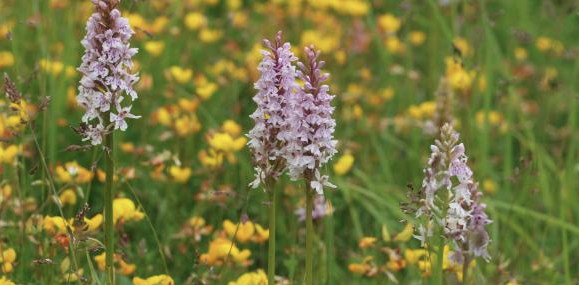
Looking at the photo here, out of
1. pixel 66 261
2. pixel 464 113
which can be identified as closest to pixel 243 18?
pixel 464 113

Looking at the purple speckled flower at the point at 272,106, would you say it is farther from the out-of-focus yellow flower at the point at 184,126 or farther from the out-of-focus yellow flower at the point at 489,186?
the out-of-focus yellow flower at the point at 489,186

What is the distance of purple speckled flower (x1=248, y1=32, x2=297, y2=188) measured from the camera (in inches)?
75.2

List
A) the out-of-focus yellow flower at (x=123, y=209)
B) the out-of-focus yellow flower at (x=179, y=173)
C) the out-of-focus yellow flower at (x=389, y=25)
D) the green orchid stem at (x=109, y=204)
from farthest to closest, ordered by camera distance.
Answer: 1. the out-of-focus yellow flower at (x=389, y=25)
2. the out-of-focus yellow flower at (x=179, y=173)
3. the out-of-focus yellow flower at (x=123, y=209)
4. the green orchid stem at (x=109, y=204)

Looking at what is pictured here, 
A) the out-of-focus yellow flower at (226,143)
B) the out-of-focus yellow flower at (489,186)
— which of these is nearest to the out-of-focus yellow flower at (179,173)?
the out-of-focus yellow flower at (226,143)

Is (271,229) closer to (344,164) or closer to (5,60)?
(344,164)

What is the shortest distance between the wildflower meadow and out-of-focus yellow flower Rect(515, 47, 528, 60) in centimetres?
3

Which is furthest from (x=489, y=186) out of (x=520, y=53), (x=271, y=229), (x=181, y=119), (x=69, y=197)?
(x=271, y=229)

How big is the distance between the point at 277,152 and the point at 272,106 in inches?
4.2

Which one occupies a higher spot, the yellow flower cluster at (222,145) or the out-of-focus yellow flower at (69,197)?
the yellow flower cluster at (222,145)

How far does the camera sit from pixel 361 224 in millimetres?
3697

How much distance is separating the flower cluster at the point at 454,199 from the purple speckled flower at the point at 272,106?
1.04ft

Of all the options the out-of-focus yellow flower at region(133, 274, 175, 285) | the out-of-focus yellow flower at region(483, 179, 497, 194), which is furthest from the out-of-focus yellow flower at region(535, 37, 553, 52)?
the out-of-focus yellow flower at region(133, 274, 175, 285)

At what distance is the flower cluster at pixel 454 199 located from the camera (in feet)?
6.17

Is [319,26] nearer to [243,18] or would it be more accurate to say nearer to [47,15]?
[243,18]
